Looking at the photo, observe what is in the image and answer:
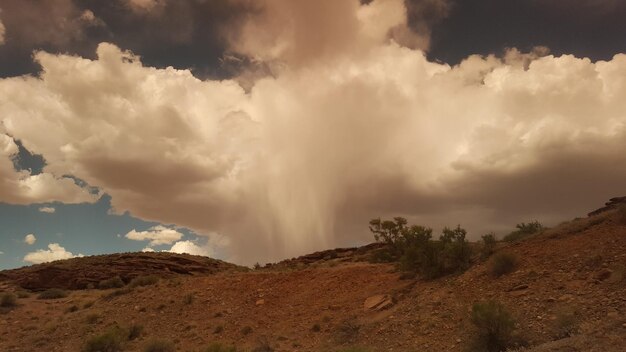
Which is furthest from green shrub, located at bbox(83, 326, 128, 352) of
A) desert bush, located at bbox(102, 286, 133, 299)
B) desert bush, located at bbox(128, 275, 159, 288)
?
desert bush, located at bbox(128, 275, 159, 288)

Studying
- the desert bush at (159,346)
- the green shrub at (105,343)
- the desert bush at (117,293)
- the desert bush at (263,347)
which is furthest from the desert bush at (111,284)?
the desert bush at (263,347)

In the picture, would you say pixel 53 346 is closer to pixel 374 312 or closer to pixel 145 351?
pixel 145 351

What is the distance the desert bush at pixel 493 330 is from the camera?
1386 cm

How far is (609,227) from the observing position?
65.3 ft

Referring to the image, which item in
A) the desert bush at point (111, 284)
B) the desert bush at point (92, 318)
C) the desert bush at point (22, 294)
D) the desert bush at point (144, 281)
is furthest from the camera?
the desert bush at point (111, 284)

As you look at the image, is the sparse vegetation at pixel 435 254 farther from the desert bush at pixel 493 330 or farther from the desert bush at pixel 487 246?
the desert bush at pixel 493 330

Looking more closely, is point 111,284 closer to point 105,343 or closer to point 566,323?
point 105,343

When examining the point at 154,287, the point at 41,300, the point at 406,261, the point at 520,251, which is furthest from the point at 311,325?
the point at 41,300

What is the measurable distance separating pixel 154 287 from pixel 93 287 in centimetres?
1030

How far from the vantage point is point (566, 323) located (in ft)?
44.0

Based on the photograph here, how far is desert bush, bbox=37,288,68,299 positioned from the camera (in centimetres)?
3719

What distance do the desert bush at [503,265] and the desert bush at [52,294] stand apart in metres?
34.8

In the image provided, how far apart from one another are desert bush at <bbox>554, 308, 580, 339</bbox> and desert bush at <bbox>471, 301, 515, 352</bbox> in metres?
1.30

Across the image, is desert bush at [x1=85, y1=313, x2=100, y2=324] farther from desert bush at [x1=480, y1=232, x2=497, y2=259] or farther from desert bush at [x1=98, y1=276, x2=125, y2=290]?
desert bush at [x1=480, y1=232, x2=497, y2=259]
